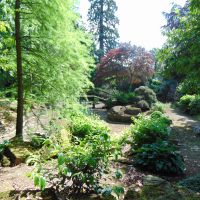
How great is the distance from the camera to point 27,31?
23.7 ft

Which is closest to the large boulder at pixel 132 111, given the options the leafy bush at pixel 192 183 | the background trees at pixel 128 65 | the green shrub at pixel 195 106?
the green shrub at pixel 195 106

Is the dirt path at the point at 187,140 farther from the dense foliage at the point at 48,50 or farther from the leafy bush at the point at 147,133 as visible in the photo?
the dense foliage at the point at 48,50

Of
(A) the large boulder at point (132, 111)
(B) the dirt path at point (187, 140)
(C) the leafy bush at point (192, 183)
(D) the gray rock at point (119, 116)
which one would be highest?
(A) the large boulder at point (132, 111)

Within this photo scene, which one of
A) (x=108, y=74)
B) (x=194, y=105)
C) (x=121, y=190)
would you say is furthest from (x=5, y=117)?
(x=108, y=74)

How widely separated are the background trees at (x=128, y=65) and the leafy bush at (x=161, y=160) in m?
16.8

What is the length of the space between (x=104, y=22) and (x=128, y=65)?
17.7 metres

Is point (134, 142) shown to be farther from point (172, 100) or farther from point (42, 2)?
point (172, 100)

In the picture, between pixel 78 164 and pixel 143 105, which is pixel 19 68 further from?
pixel 143 105

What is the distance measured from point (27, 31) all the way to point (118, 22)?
109 ft

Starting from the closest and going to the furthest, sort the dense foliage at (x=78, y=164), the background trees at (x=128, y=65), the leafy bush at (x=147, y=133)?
the dense foliage at (x=78, y=164) < the leafy bush at (x=147, y=133) < the background trees at (x=128, y=65)

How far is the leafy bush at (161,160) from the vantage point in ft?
20.6

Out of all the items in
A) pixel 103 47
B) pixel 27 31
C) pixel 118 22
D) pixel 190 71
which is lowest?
pixel 190 71

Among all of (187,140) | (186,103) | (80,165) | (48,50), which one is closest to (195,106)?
(186,103)

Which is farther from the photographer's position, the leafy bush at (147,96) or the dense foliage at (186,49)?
the leafy bush at (147,96)
